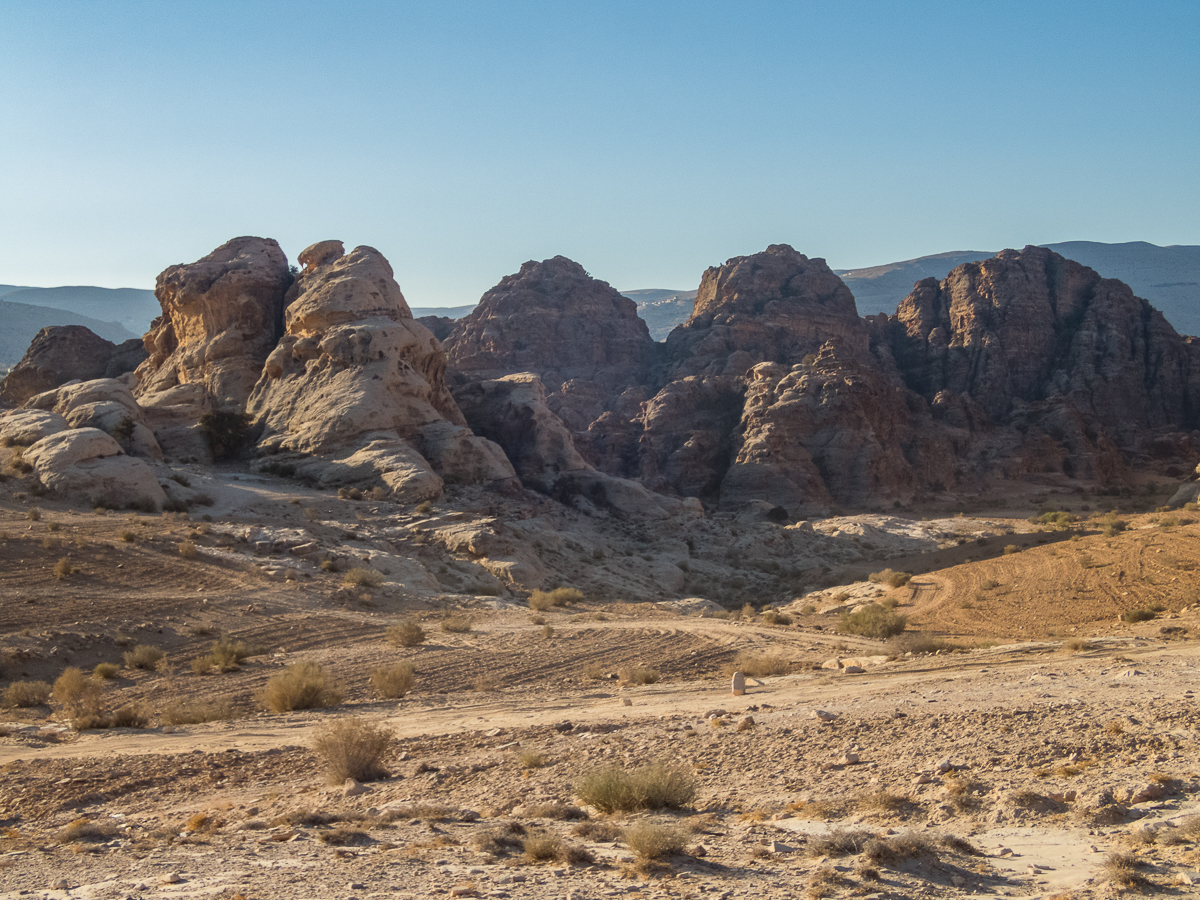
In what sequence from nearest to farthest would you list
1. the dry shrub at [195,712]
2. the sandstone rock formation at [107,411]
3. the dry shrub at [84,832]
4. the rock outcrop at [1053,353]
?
1. the dry shrub at [84,832]
2. the dry shrub at [195,712]
3. the sandstone rock formation at [107,411]
4. the rock outcrop at [1053,353]

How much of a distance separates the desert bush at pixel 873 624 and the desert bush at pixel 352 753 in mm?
12262

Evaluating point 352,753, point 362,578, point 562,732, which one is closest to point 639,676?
point 562,732

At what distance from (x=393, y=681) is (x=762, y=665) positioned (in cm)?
575

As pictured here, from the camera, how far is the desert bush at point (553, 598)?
73.6 ft

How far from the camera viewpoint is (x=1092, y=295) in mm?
65938

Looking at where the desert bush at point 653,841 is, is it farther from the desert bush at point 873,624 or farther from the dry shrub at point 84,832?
the desert bush at point 873,624

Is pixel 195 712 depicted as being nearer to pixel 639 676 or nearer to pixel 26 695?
pixel 26 695

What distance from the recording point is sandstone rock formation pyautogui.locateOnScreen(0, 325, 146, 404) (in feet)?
149

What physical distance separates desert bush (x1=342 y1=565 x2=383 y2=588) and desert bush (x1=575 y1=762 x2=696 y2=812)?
1538 cm

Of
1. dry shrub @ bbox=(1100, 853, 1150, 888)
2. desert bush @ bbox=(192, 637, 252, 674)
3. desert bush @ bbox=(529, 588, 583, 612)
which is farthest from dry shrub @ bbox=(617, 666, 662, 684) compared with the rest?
dry shrub @ bbox=(1100, 853, 1150, 888)

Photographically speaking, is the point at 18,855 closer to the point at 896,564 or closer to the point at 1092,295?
the point at 896,564

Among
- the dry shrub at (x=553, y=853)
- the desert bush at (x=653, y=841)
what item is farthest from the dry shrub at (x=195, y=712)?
the desert bush at (x=653, y=841)

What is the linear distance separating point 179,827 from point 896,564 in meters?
29.0

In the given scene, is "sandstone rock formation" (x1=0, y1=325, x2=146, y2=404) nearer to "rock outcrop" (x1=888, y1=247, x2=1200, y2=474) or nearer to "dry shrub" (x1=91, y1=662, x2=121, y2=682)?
"dry shrub" (x1=91, y1=662, x2=121, y2=682)
